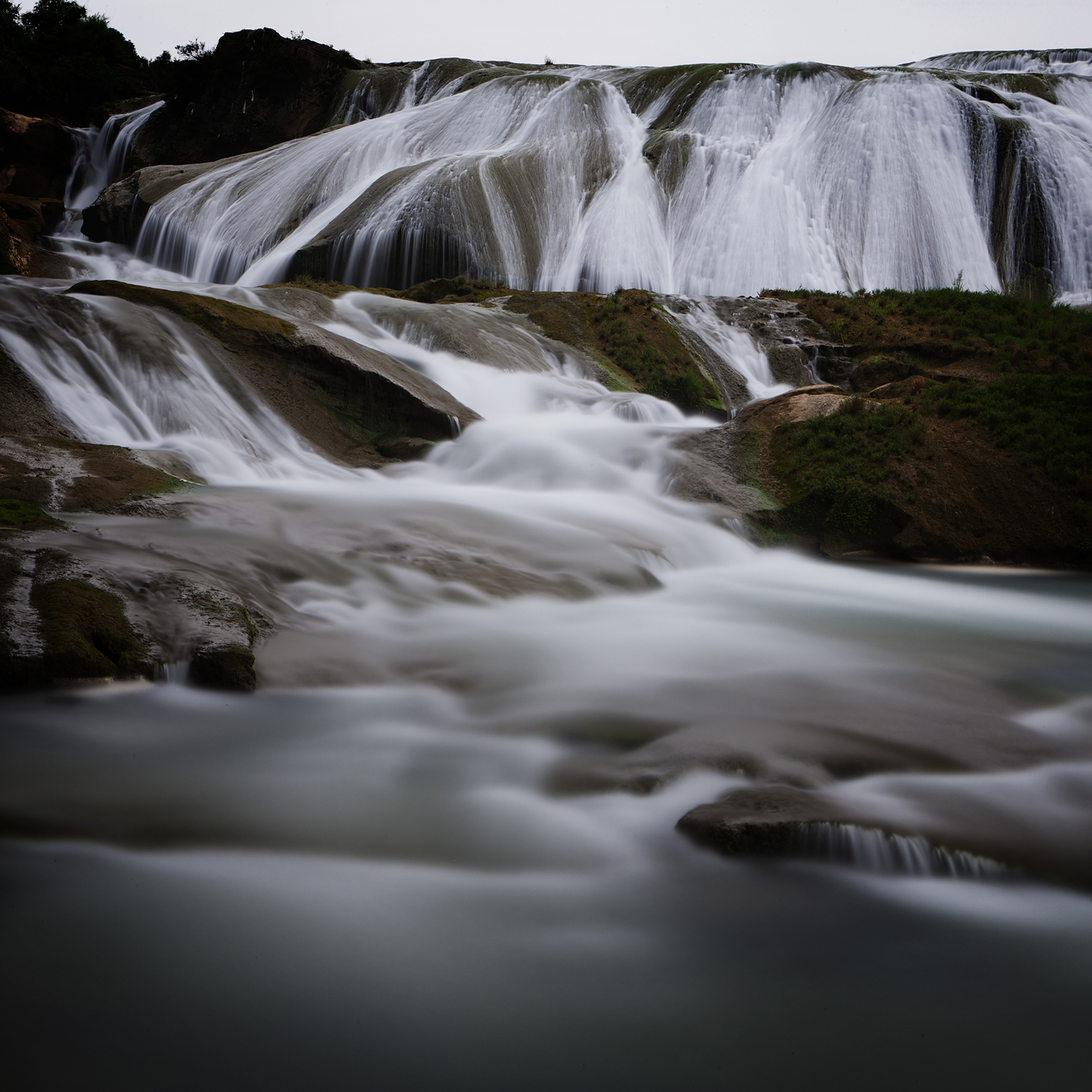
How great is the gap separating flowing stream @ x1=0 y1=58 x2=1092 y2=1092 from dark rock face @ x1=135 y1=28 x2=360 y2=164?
96.4ft

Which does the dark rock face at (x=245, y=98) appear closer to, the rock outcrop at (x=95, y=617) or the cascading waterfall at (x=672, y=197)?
the cascading waterfall at (x=672, y=197)

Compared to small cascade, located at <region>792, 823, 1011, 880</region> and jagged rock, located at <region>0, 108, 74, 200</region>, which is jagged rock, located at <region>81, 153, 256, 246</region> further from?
small cascade, located at <region>792, 823, 1011, 880</region>

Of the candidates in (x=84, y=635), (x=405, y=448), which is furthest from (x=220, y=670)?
(x=405, y=448)

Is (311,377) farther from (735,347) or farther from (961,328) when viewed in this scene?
(961,328)

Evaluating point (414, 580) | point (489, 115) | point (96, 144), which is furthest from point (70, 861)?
point (96, 144)

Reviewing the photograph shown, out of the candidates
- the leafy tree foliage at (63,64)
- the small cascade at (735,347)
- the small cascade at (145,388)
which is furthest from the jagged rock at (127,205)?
the small cascade at (145,388)

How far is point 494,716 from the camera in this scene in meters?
4.07

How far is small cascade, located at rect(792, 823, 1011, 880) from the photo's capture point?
9.14 ft

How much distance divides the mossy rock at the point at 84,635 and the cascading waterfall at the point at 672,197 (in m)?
15.9

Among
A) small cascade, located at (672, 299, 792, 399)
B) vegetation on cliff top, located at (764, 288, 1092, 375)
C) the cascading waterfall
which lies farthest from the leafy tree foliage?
vegetation on cliff top, located at (764, 288, 1092, 375)

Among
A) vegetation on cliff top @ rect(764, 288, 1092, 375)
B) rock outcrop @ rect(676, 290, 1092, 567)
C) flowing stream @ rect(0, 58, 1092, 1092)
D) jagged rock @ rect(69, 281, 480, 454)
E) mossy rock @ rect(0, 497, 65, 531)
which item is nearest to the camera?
flowing stream @ rect(0, 58, 1092, 1092)

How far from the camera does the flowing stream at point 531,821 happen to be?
209cm

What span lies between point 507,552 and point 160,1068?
483 centimetres

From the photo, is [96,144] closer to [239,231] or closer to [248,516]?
[239,231]
